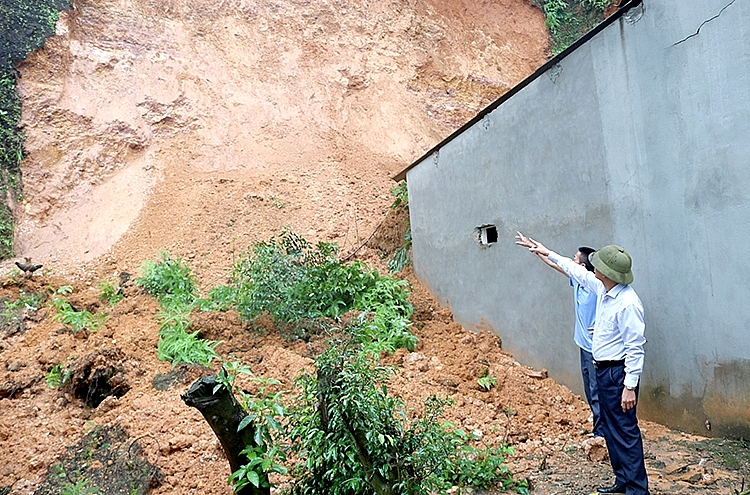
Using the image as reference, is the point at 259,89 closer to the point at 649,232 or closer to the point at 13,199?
the point at 13,199

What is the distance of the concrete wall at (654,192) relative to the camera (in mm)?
3395

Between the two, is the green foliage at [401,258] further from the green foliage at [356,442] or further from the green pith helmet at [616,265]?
the green foliage at [356,442]

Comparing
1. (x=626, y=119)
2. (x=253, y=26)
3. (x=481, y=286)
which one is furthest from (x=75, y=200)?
(x=626, y=119)

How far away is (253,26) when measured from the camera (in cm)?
1365

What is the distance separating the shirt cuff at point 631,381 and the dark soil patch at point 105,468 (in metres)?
3.20

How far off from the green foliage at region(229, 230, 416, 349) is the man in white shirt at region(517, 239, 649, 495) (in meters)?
3.05

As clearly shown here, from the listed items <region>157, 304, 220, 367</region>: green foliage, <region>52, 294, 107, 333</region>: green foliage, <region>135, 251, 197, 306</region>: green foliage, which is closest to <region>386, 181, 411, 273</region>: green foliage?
<region>135, 251, 197, 306</region>: green foliage

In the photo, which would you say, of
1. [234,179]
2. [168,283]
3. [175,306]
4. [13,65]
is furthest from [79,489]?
[13,65]

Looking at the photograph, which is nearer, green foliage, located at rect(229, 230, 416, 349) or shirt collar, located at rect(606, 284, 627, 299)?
shirt collar, located at rect(606, 284, 627, 299)

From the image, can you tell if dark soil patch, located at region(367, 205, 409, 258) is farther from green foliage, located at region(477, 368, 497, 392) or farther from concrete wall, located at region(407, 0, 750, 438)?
green foliage, located at region(477, 368, 497, 392)

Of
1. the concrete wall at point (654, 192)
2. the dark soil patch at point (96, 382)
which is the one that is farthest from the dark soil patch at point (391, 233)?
the dark soil patch at point (96, 382)

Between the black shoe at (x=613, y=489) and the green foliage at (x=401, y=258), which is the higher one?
the green foliage at (x=401, y=258)

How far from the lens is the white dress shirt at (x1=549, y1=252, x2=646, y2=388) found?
9.81 ft

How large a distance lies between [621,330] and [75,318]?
20.9 ft
